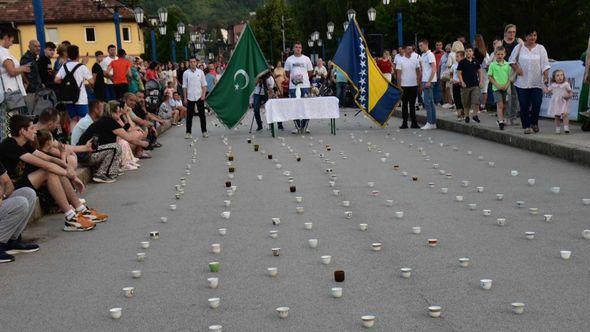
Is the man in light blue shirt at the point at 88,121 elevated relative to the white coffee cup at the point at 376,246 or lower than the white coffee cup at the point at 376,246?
elevated

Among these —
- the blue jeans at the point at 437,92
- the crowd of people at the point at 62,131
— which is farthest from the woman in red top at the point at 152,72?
the blue jeans at the point at 437,92

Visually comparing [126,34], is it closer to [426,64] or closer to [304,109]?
[426,64]

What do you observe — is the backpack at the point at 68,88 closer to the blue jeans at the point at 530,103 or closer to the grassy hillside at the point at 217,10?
the blue jeans at the point at 530,103

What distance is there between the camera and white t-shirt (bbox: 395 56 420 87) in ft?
66.6

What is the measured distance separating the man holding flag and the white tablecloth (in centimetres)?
151

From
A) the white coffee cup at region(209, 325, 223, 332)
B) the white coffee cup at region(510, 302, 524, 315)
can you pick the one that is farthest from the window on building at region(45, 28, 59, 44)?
the white coffee cup at region(510, 302, 524, 315)

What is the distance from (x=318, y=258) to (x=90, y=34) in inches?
3216

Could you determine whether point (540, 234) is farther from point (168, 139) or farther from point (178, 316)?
point (168, 139)

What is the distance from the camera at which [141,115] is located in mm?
17438

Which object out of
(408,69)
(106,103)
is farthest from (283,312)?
(408,69)

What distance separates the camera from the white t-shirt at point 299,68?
20.4 metres

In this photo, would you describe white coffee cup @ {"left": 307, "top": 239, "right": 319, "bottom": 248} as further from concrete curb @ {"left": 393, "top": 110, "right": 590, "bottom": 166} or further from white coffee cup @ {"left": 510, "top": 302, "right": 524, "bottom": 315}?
concrete curb @ {"left": 393, "top": 110, "right": 590, "bottom": 166}

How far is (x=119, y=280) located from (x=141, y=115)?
37.0ft

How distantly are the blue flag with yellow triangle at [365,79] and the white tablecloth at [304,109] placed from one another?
1198 mm
